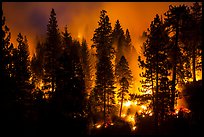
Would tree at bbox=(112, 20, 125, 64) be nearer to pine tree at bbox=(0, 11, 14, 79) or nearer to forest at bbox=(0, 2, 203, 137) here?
forest at bbox=(0, 2, 203, 137)

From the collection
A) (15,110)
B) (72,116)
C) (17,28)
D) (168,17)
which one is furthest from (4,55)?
(17,28)

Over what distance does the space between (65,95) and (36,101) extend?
1048cm

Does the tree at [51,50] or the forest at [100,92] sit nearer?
the forest at [100,92]

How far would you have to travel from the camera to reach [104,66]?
48.0 metres

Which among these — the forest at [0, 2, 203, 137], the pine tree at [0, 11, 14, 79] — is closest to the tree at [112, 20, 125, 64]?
the forest at [0, 2, 203, 137]

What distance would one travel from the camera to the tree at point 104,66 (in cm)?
4822

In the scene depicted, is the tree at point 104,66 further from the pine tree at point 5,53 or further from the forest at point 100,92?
the pine tree at point 5,53

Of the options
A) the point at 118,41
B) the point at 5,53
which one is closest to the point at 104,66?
the point at 5,53

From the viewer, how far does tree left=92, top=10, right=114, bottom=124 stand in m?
48.2

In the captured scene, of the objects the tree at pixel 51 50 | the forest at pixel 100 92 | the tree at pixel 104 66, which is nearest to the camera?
the forest at pixel 100 92

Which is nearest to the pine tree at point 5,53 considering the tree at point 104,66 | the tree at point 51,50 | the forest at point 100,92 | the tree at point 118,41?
the forest at point 100,92

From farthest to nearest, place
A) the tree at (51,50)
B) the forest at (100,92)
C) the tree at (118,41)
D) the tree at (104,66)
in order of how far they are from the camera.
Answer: the tree at (118,41)
the tree at (104,66)
the tree at (51,50)
the forest at (100,92)

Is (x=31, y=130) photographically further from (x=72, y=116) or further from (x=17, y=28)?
(x=17, y=28)

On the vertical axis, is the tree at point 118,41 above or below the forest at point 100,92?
above
